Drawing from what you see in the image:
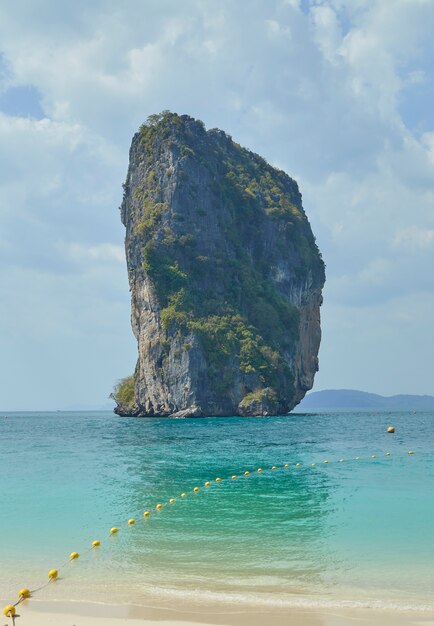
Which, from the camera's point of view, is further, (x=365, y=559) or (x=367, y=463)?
(x=367, y=463)

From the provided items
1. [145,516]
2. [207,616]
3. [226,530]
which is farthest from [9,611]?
[145,516]

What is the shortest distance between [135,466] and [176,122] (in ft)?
272

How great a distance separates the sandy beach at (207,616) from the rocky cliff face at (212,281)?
75026 mm

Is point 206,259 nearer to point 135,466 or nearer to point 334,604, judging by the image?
point 135,466

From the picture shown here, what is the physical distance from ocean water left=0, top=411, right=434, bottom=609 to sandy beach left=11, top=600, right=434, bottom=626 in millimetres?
444

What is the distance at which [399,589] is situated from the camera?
34.8ft

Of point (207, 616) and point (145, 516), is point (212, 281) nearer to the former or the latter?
point (145, 516)

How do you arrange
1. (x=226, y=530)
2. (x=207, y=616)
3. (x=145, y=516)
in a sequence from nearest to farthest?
1. (x=207, y=616)
2. (x=226, y=530)
3. (x=145, y=516)

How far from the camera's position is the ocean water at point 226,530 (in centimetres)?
1080

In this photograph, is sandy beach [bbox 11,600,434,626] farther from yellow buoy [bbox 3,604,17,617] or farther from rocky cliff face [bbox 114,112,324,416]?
rocky cliff face [bbox 114,112,324,416]

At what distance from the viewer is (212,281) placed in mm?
95438

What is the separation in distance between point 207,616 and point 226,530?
6238 mm

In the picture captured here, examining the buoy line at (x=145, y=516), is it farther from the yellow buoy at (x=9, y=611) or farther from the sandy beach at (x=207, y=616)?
the sandy beach at (x=207, y=616)

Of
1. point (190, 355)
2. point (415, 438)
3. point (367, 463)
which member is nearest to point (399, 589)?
point (367, 463)
